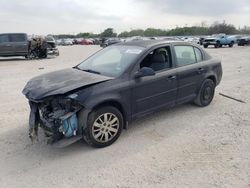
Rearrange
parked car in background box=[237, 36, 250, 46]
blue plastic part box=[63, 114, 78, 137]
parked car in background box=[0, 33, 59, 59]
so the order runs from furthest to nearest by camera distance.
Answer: parked car in background box=[237, 36, 250, 46]
parked car in background box=[0, 33, 59, 59]
blue plastic part box=[63, 114, 78, 137]

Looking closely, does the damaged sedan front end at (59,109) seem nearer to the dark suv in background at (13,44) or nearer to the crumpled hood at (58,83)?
the crumpled hood at (58,83)

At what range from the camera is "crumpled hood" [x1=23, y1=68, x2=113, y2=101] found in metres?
4.21

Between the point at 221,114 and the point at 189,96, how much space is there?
76 cm

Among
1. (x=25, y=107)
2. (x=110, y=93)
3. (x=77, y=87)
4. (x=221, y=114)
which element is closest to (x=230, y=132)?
(x=221, y=114)

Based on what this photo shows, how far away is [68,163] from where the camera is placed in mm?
4051

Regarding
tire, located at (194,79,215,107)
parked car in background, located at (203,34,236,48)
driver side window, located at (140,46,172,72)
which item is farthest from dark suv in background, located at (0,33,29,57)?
parked car in background, located at (203,34,236,48)

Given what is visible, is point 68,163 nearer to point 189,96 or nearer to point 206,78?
point 189,96

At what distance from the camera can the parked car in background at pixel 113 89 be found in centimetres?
419

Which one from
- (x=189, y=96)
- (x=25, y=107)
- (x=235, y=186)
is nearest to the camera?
(x=235, y=186)

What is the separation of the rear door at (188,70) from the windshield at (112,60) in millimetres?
983

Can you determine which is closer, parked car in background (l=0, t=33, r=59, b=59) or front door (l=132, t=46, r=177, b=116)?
front door (l=132, t=46, r=177, b=116)

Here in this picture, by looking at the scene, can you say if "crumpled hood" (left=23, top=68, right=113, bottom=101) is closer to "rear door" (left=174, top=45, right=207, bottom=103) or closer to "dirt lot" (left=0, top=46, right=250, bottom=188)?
"dirt lot" (left=0, top=46, right=250, bottom=188)

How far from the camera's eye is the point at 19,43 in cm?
1986

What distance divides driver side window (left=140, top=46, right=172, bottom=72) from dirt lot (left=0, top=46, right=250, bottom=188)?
3.44 ft
